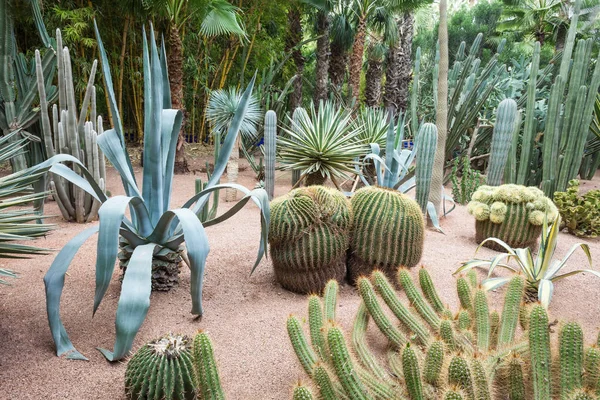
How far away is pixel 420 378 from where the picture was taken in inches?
64.9

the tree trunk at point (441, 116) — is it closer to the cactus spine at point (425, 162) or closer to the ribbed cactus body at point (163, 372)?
the cactus spine at point (425, 162)

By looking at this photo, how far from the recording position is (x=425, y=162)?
4590mm

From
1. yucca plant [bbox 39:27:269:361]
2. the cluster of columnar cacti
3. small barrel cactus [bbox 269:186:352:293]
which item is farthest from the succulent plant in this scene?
the cluster of columnar cacti

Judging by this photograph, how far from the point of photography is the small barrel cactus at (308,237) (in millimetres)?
2861

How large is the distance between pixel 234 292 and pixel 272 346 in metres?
0.69

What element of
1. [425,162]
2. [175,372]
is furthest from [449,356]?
[425,162]

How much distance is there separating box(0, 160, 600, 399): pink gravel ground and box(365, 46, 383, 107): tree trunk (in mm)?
8667

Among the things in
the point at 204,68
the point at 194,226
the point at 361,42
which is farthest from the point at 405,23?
the point at 194,226

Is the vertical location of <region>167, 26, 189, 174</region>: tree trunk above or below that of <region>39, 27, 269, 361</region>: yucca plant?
above

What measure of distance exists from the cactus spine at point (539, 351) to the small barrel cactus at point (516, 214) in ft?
8.34

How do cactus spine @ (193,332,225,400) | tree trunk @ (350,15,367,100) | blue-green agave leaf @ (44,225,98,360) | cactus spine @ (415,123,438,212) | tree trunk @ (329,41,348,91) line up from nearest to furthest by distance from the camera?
1. cactus spine @ (193,332,225,400)
2. blue-green agave leaf @ (44,225,98,360)
3. cactus spine @ (415,123,438,212)
4. tree trunk @ (350,15,367,100)
5. tree trunk @ (329,41,348,91)

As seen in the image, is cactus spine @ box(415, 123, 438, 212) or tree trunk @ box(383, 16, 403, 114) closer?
cactus spine @ box(415, 123, 438, 212)

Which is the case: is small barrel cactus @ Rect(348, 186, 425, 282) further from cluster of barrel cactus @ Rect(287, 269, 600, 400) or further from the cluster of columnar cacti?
the cluster of columnar cacti

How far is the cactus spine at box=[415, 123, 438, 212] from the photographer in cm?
458
